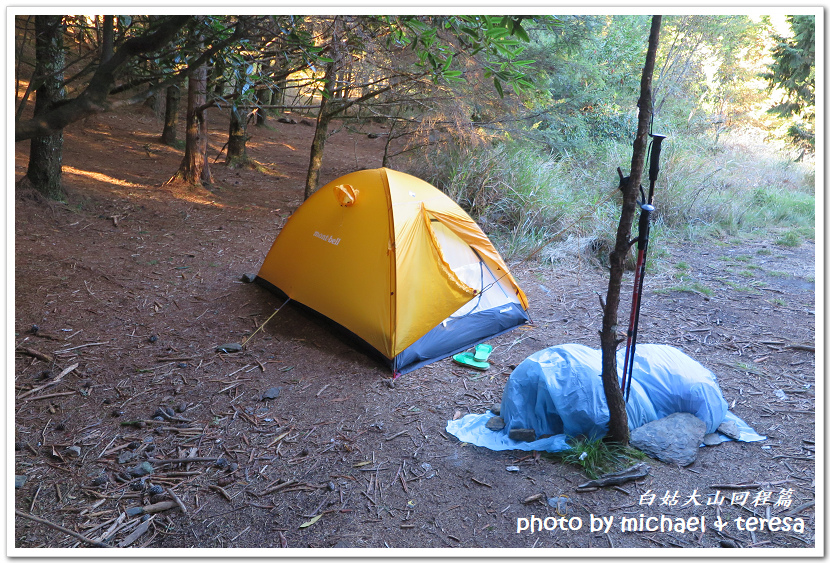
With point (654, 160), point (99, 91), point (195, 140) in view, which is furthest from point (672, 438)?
point (195, 140)

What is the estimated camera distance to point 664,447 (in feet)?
9.12

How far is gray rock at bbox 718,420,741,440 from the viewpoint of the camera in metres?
2.98

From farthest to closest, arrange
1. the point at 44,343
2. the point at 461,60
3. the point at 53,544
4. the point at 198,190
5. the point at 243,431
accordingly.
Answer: the point at 198,190 < the point at 461,60 < the point at 44,343 < the point at 243,431 < the point at 53,544

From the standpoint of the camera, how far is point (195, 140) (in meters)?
8.05

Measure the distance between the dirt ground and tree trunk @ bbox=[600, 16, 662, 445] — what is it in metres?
0.33

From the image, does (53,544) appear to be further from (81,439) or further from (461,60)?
(461,60)

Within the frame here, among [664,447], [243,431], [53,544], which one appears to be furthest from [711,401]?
[53,544]

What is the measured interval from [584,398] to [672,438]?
502mm

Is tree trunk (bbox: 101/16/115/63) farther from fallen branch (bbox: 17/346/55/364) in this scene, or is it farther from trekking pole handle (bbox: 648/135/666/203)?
trekking pole handle (bbox: 648/135/666/203)

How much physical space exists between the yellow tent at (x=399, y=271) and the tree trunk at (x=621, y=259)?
170 cm

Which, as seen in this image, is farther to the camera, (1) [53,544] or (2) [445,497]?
(2) [445,497]

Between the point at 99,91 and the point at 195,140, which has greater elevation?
the point at 99,91

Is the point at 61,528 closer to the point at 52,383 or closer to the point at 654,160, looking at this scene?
the point at 52,383

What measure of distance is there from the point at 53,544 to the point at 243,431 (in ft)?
3.57
